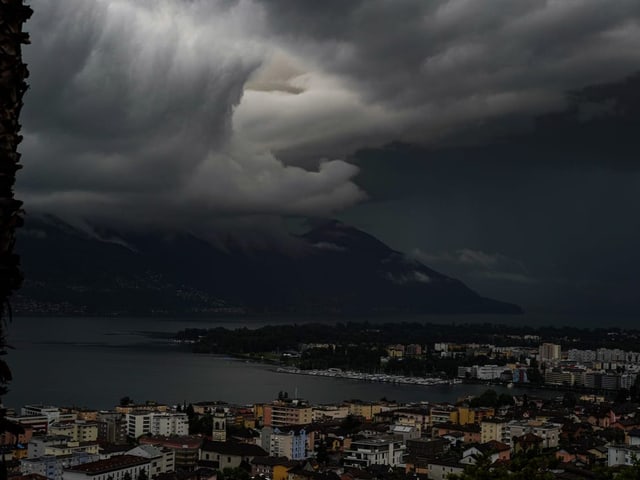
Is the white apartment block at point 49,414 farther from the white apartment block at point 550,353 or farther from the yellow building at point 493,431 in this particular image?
A: the white apartment block at point 550,353

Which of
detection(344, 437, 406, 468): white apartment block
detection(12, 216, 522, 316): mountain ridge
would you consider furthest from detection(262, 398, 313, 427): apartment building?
detection(12, 216, 522, 316): mountain ridge

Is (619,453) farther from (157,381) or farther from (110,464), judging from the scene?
(157,381)

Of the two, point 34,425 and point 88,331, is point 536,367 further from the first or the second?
point 88,331

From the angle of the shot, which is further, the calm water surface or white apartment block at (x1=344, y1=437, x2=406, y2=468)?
the calm water surface

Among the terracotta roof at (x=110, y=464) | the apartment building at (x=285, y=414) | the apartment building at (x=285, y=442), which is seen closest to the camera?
the terracotta roof at (x=110, y=464)

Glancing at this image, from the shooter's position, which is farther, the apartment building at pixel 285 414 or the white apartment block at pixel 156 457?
the apartment building at pixel 285 414

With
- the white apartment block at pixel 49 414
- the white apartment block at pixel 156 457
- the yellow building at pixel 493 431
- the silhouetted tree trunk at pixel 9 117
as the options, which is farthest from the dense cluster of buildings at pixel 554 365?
the silhouetted tree trunk at pixel 9 117

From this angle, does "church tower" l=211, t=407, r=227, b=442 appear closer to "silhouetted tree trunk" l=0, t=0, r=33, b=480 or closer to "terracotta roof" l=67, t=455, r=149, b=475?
"terracotta roof" l=67, t=455, r=149, b=475

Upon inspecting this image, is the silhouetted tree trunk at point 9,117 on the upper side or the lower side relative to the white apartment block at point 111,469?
upper
